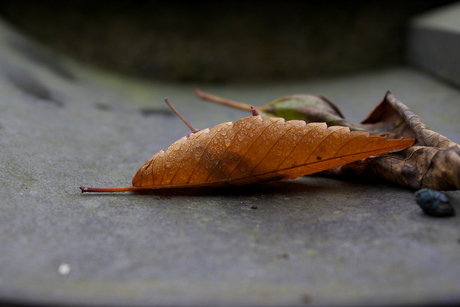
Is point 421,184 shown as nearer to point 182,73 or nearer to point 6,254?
point 6,254

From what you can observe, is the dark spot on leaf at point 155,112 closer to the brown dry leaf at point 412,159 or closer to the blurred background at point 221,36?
the blurred background at point 221,36

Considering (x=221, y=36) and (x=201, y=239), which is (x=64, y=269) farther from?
(x=221, y=36)

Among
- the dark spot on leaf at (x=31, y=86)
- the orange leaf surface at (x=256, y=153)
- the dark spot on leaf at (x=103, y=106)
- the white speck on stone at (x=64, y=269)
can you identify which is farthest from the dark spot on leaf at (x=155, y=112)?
the white speck on stone at (x=64, y=269)

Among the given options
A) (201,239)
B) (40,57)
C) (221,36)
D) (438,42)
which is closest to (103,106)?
A: (40,57)

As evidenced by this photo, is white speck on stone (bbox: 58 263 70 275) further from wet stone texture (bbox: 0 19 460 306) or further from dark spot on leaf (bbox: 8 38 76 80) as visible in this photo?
dark spot on leaf (bbox: 8 38 76 80)

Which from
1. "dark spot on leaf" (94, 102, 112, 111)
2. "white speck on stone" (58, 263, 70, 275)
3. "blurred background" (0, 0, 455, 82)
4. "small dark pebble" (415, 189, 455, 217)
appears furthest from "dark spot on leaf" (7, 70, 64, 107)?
"small dark pebble" (415, 189, 455, 217)
